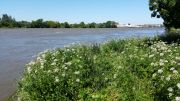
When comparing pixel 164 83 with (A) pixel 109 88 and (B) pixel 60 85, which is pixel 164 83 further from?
(B) pixel 60 85

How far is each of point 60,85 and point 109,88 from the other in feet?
3.70

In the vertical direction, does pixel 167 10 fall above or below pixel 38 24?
above

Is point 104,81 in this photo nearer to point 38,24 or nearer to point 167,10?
point 167,10

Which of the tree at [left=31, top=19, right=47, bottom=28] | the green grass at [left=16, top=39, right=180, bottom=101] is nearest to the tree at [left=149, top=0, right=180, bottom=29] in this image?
the green grass at [left=16, top=39, right=180, bottom=101]

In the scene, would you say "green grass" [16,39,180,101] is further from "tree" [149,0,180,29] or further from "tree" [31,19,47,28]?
"tree" [31,19,47,28]

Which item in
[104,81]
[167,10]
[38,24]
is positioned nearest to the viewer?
[104,81]

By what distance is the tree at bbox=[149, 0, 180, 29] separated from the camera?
23.1 meters

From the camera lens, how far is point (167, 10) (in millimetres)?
23891

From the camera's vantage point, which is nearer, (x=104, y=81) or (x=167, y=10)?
Answer: (x=104, y=81)

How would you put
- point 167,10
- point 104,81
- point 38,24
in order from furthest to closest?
1. point 38,24
2. point 167,10
3. point 104,81

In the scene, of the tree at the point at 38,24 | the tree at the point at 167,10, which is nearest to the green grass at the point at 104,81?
the tree at the point at 167,10

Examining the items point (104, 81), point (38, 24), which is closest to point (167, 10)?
point (104, 81)

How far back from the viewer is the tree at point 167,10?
23138 mm

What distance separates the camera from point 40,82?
394 inches
